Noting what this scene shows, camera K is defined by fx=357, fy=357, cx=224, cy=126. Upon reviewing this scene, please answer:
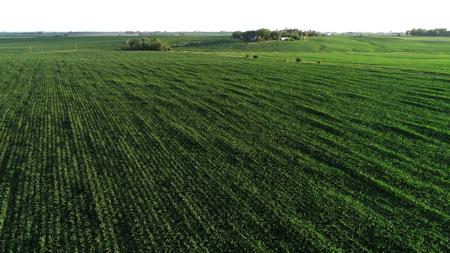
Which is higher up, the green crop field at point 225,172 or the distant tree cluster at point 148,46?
the distant tree cluster at point 148,46

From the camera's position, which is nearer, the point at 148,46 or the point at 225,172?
the point at 225,172

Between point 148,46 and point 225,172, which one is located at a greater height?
point 148,46

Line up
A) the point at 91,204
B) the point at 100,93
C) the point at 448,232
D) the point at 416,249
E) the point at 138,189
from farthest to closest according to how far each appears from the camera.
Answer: the point at 100,93
the point at 138,189
the point at 91,204
the point at 448,232
the point at 416,249

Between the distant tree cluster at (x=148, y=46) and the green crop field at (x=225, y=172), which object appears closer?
the green crop field at (x=225, y=172)

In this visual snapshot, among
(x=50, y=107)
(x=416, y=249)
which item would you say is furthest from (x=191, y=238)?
(x=50, y=107)

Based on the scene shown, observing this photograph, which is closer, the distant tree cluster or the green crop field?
the green crop field

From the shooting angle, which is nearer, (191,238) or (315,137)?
(191,238)

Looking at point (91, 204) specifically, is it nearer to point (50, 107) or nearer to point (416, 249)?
point (416, 249)

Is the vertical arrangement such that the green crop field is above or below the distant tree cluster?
below
